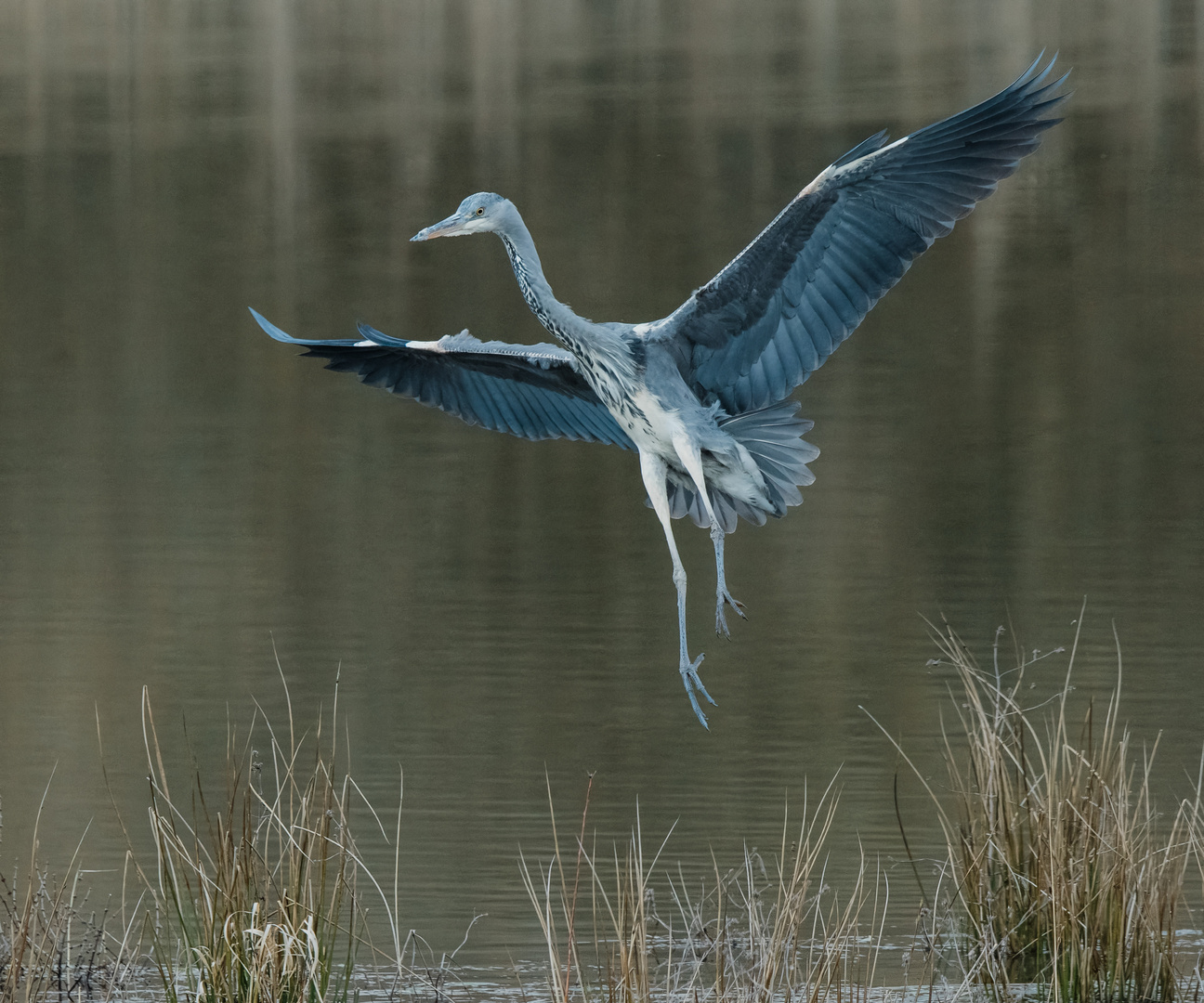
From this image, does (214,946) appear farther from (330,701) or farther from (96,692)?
(96,692)

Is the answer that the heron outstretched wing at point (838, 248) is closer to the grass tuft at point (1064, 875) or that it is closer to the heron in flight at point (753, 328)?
the heron in flight at point (753, 328)

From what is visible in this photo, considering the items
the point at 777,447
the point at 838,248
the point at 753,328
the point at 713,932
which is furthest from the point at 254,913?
the point at 838,248

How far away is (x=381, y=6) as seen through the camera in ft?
137

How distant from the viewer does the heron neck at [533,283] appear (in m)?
5.73

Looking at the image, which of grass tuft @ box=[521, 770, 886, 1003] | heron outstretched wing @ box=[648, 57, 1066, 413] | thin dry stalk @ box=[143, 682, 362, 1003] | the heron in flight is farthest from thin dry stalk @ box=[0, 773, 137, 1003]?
heron outstretched wing @ box=[648, 57, 1066, 413]

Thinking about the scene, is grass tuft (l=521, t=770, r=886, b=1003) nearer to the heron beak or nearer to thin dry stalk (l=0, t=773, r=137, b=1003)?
thin dry stalk (l=0, t=773, r=137, b=1003)

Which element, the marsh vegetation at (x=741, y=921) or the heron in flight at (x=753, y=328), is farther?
the heron in flight at (x=753, y=328)

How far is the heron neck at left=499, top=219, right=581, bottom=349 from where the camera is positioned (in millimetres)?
5730

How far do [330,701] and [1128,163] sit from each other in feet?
76.5

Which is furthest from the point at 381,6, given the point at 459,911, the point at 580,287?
the point at 459,911

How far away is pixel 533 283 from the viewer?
577 centimetres

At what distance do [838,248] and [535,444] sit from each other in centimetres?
1166

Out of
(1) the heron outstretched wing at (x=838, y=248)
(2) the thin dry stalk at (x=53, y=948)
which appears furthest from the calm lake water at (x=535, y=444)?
(1) the heron outstretched wing at (x=838, y=248)

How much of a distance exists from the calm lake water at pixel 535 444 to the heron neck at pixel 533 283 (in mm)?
1783
